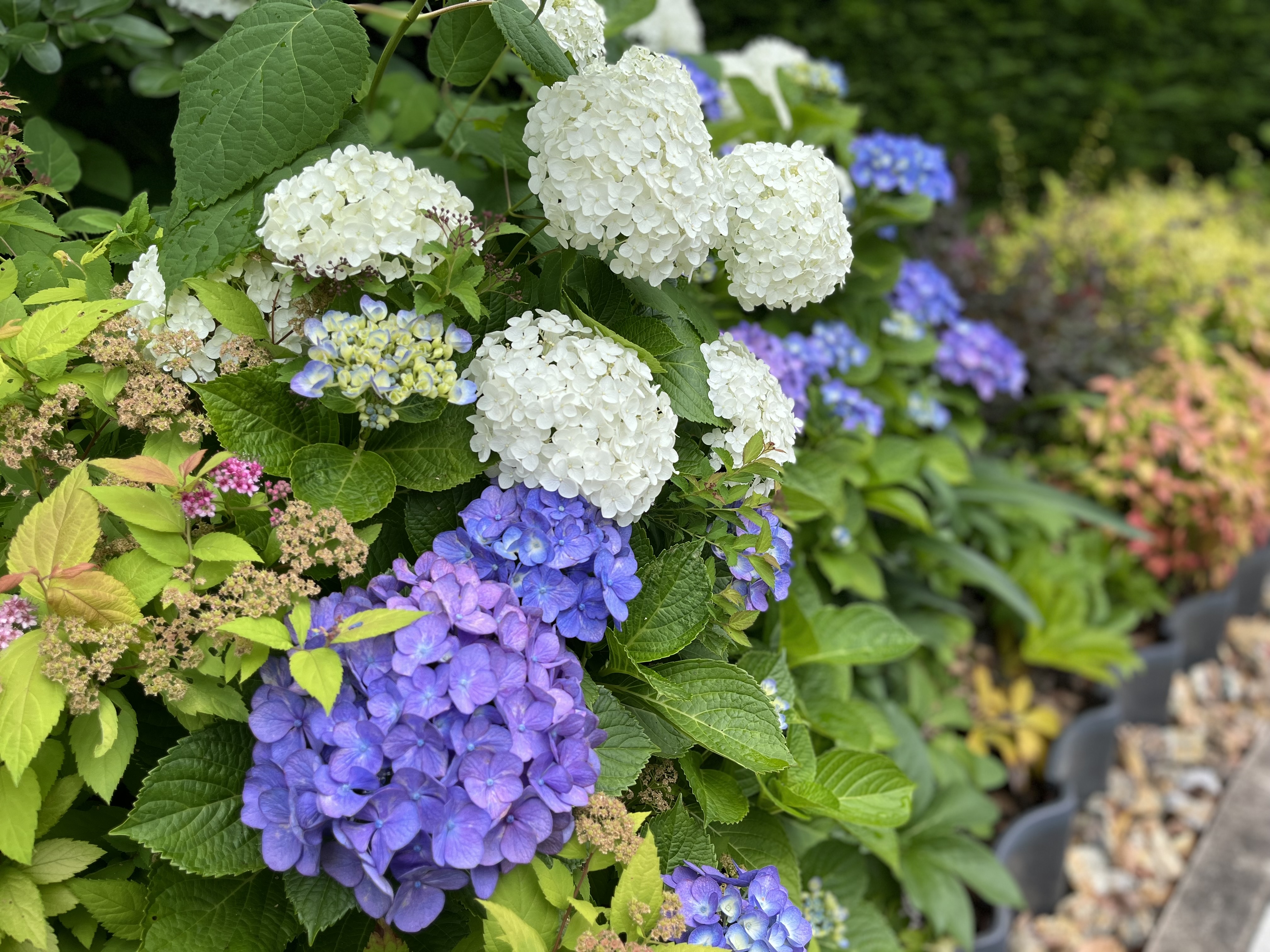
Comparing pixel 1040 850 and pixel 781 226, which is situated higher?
pixel 781 226

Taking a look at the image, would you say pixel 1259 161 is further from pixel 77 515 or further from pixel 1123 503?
pixel 77 515

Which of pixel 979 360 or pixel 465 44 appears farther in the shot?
pixel 979 360

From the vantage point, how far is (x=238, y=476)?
40.6 inches

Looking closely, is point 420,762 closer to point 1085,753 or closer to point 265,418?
point 265,418

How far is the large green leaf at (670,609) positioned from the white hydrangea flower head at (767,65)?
1659mm

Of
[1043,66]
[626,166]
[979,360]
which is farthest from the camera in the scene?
[1043,66]

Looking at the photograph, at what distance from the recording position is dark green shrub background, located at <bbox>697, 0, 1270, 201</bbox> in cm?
516

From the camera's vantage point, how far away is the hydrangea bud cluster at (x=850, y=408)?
7.07 ft

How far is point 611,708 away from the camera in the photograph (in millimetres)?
1111

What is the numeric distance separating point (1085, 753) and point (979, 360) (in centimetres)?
116

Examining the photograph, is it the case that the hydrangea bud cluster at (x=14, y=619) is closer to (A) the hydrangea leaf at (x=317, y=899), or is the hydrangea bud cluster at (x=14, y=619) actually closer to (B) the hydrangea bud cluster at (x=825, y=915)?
(A) the hydrangea leaf at (x=317, y=899)

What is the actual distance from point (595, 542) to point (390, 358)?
1.01 ft

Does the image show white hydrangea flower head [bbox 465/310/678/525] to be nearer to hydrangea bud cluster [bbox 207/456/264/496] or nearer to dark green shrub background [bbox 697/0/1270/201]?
hydrangea bud cluster [bbox 207/456/264/496]

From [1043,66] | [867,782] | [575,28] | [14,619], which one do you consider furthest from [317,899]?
[1043,66]
